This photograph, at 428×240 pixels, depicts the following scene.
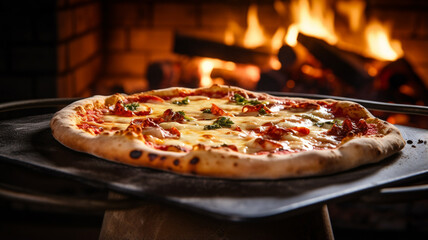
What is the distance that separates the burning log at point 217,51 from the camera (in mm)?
5012

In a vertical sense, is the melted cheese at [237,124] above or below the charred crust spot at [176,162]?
below

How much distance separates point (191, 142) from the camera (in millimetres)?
Answer: 2105

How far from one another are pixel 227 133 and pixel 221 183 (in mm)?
637

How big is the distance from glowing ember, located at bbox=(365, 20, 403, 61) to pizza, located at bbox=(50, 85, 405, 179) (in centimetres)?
239

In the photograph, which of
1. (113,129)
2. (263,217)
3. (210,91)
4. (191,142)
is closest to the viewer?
(263,217)

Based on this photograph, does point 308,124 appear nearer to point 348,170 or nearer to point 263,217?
point 348,170

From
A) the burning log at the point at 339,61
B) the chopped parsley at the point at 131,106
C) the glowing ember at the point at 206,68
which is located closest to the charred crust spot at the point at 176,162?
the chopped parsley at the point at 131,106

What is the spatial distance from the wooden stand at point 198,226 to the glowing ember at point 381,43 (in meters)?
3.34

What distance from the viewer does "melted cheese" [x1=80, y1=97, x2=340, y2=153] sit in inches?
82.7

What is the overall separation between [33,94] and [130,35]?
5.10 ft

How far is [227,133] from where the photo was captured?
2256 millimetres

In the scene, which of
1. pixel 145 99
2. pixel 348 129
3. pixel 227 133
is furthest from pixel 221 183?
pixel 145 99

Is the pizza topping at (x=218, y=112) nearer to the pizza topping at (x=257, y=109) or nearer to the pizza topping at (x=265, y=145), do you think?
the pizza topping at (x=257, y=109)

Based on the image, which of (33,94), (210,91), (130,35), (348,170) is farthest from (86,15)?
(348,170)
